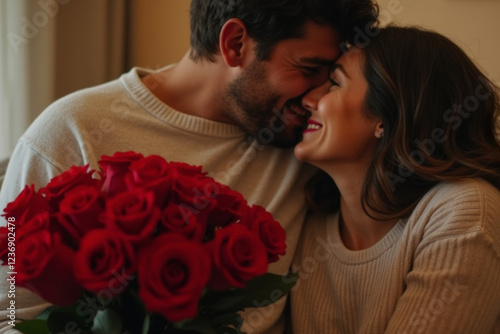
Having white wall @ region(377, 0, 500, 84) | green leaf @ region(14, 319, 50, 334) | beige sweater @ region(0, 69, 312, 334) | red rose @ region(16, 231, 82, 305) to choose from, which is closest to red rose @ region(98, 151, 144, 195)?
red rose @ region(16, 231, 82, 305)

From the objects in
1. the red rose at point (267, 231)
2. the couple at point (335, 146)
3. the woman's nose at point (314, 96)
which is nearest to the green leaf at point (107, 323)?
the red rose at point (267, 231)

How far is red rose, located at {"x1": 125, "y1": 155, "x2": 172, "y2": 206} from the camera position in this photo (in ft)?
2.39

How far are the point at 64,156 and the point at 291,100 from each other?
568mm

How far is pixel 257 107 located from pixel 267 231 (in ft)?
2.22

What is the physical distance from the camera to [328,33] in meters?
1.36

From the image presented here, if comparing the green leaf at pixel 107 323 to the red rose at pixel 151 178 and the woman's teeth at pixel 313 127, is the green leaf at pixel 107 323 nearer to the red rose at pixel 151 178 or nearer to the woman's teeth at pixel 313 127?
the red rose at pixel 151 178

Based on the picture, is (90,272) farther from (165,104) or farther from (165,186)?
(165,104)

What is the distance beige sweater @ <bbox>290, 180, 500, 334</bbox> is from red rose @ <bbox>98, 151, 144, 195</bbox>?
601 mm

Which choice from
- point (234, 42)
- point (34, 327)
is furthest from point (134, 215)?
point (234, 42)

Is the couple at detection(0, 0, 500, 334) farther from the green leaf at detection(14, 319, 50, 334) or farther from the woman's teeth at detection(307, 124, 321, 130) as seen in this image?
the green leaf at detection(14, 319, 50, 334)

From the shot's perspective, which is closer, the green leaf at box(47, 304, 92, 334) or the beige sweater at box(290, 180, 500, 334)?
the green leaf at box(47, 304, 92, 334)

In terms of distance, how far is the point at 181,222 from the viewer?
2.31ft

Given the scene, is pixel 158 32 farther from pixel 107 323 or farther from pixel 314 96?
pixel 107 323

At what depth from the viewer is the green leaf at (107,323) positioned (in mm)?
709
